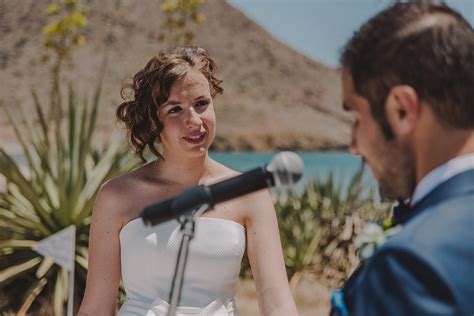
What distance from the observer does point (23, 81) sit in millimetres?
78500

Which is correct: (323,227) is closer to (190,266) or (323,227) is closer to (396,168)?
(190,266)

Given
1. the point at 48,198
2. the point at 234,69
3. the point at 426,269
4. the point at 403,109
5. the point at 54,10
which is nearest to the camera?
the point at 426,269

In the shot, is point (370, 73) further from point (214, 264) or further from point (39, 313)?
point (39, 313)

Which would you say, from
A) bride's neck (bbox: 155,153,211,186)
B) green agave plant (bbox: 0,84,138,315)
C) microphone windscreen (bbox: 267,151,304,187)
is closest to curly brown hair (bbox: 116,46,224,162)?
bride's neck (bbox: 155,153,211,186)

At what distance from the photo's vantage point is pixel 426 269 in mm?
1050

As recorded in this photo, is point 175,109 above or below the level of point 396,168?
above

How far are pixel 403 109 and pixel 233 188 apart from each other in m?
0.41

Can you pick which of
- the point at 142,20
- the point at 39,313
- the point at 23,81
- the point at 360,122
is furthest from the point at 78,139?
the point at 142,20

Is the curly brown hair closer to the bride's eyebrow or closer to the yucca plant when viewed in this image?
the bride's eyebrow

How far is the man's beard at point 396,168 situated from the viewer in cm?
121

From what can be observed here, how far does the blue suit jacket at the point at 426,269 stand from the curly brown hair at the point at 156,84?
1.99 metres

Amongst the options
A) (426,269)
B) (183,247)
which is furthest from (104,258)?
(426,269)

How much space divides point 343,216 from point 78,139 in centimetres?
409

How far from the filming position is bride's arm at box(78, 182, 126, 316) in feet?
9.52
